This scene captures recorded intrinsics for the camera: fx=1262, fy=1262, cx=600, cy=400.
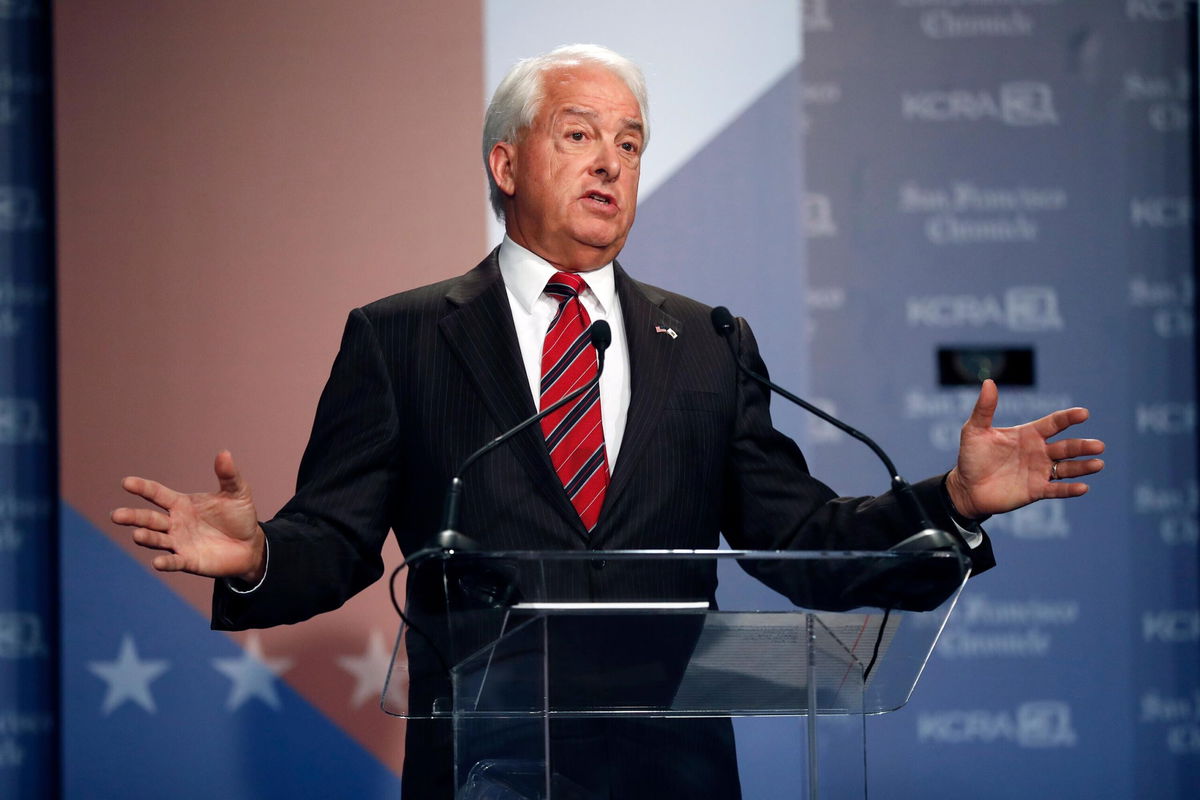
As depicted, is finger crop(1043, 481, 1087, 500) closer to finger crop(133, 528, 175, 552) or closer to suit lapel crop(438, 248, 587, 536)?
suit lapel crop(438, 248, 587, 536)

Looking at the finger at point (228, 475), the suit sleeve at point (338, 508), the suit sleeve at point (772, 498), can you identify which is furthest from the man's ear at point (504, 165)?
the finger at point (228, 475)

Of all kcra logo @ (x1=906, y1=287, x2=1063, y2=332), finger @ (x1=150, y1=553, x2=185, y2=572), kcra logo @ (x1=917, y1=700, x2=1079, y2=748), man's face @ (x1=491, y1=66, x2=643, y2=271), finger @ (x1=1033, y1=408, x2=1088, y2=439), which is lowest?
kcra logo @ (x1=917, y1=700, x2=1079, y2=748)

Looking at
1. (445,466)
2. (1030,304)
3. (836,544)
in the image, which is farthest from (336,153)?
(1030,304)

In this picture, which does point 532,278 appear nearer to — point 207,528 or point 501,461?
point 501,461

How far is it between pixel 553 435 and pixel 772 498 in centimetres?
43

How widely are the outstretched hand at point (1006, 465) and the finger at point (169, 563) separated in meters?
1.15

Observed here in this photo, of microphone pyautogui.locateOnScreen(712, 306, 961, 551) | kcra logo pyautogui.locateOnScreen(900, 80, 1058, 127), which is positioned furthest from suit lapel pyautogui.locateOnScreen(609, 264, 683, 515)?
kcra logo pyautogui.locateOnScreen(900, 80, 1058, 127)

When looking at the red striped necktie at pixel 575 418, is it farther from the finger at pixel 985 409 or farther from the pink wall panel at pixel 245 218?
the pink wall panel at pixel 245 218

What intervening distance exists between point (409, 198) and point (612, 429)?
4.37 ft

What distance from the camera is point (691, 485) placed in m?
2.24

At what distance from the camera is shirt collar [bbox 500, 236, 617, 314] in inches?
93.2

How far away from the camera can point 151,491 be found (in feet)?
5.57

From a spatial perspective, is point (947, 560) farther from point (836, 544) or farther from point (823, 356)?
point (823, 356)

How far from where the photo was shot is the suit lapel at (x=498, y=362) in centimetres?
211
